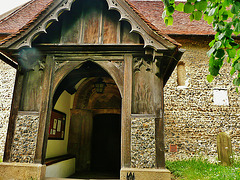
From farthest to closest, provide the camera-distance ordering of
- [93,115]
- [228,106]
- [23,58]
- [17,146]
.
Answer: [228,106]
[93,115]
[23,58]
[17,146]

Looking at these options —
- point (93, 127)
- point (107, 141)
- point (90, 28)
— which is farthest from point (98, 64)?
point (107, 141)

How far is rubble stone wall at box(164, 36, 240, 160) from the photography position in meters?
9.38

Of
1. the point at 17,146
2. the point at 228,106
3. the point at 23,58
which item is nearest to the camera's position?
the point at 17,146

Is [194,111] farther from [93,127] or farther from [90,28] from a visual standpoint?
[90,28]

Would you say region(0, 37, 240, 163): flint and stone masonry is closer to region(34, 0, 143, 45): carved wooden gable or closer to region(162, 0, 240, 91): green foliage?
region(34, 0, 143, 45): carved wooden gable

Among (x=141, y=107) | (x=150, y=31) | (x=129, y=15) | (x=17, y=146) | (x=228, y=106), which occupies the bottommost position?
(x=17, y=146)

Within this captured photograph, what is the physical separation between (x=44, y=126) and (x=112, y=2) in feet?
11.2

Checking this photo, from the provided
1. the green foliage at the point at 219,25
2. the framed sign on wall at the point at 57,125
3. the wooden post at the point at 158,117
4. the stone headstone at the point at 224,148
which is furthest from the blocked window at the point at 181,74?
the green foliage at the point at 219,25

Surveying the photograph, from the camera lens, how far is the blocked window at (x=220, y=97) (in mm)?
9891

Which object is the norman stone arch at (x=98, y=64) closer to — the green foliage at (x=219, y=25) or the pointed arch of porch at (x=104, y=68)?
the pointed arch of porch at (x=104, y=68)

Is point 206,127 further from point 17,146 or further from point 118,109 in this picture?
point 17,146

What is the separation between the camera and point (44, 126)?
4.58m

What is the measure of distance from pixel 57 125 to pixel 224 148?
7.55 metres

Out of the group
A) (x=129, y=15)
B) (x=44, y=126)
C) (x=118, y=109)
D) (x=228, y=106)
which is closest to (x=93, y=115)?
(x=118, y=109)
